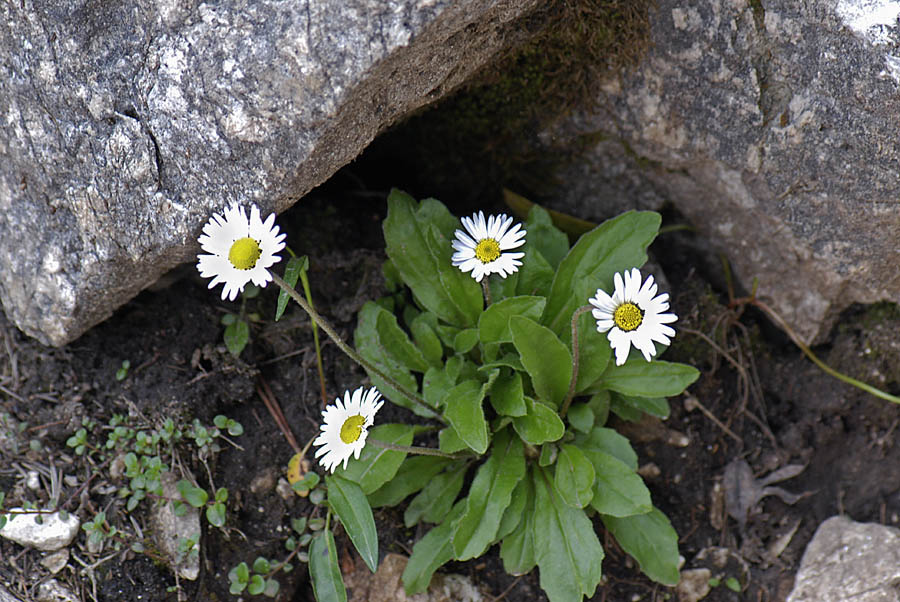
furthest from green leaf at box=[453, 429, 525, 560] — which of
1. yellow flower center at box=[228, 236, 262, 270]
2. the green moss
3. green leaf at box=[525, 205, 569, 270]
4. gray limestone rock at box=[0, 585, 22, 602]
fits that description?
gray limestone rock at box=[0, 585, 22, 602]

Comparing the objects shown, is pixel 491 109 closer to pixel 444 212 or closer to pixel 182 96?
pixel 444 212

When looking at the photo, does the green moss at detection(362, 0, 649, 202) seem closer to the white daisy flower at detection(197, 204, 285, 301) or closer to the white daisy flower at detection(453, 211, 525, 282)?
the white daisy flower at detection(453, 211, 525, 282)

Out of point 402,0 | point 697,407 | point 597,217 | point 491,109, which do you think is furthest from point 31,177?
point 697,407

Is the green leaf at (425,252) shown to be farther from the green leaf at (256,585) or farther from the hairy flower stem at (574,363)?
the green leaf at (256,585)

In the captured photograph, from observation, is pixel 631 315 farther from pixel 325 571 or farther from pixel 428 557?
pixel 325 571

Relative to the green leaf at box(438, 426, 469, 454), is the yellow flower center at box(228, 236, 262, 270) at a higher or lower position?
higher

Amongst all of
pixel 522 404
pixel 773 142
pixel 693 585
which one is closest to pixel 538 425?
pixel 522 404

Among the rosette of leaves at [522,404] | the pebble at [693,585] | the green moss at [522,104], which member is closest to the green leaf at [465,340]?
the rosette of leaves at [522,404]
